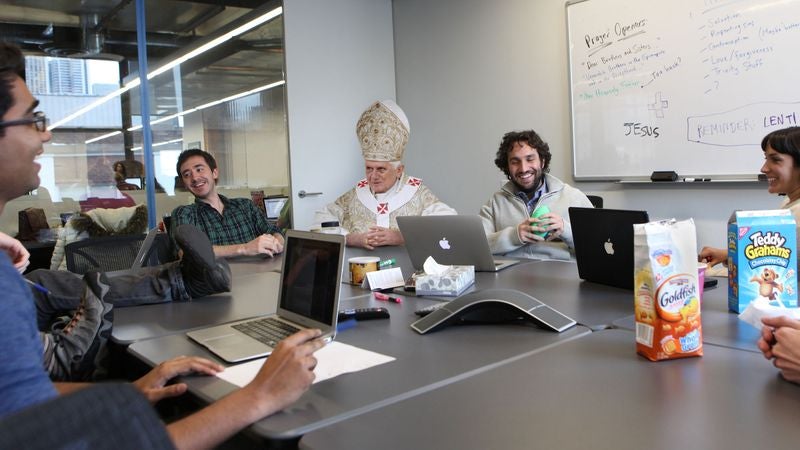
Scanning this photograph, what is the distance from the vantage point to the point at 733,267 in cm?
153

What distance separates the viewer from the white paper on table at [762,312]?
125 cm

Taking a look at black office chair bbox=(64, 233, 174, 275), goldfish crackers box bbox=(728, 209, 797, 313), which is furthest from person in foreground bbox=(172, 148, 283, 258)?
goldfish crackers box bbox=(728, 209, 797, 313)

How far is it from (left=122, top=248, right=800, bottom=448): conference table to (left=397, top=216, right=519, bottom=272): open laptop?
2.07 feet

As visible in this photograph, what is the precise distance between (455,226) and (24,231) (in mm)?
3432

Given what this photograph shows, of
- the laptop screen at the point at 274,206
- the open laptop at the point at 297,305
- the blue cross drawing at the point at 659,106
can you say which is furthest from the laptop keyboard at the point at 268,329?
the laptop screen at the point at 274,206

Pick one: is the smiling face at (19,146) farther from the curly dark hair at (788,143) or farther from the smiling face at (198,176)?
the curly dark hair at (788,143)

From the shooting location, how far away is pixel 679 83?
354 cm

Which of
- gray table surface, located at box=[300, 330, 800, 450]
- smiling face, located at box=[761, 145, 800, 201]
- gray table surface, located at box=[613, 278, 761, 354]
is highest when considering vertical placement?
smiling face, located at box=[761, 145, 800, 201]

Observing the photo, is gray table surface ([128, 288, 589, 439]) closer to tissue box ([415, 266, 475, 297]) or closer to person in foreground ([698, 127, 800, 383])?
tissue box ([415, 266, 475, 297])

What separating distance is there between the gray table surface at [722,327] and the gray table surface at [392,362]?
0.27 m

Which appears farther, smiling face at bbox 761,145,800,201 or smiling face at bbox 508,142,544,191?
smiling face at bbox 508,142,544,191

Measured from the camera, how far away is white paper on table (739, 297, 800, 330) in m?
1.25

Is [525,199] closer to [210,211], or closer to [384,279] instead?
[384,279]

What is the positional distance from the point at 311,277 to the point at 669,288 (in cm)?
80
